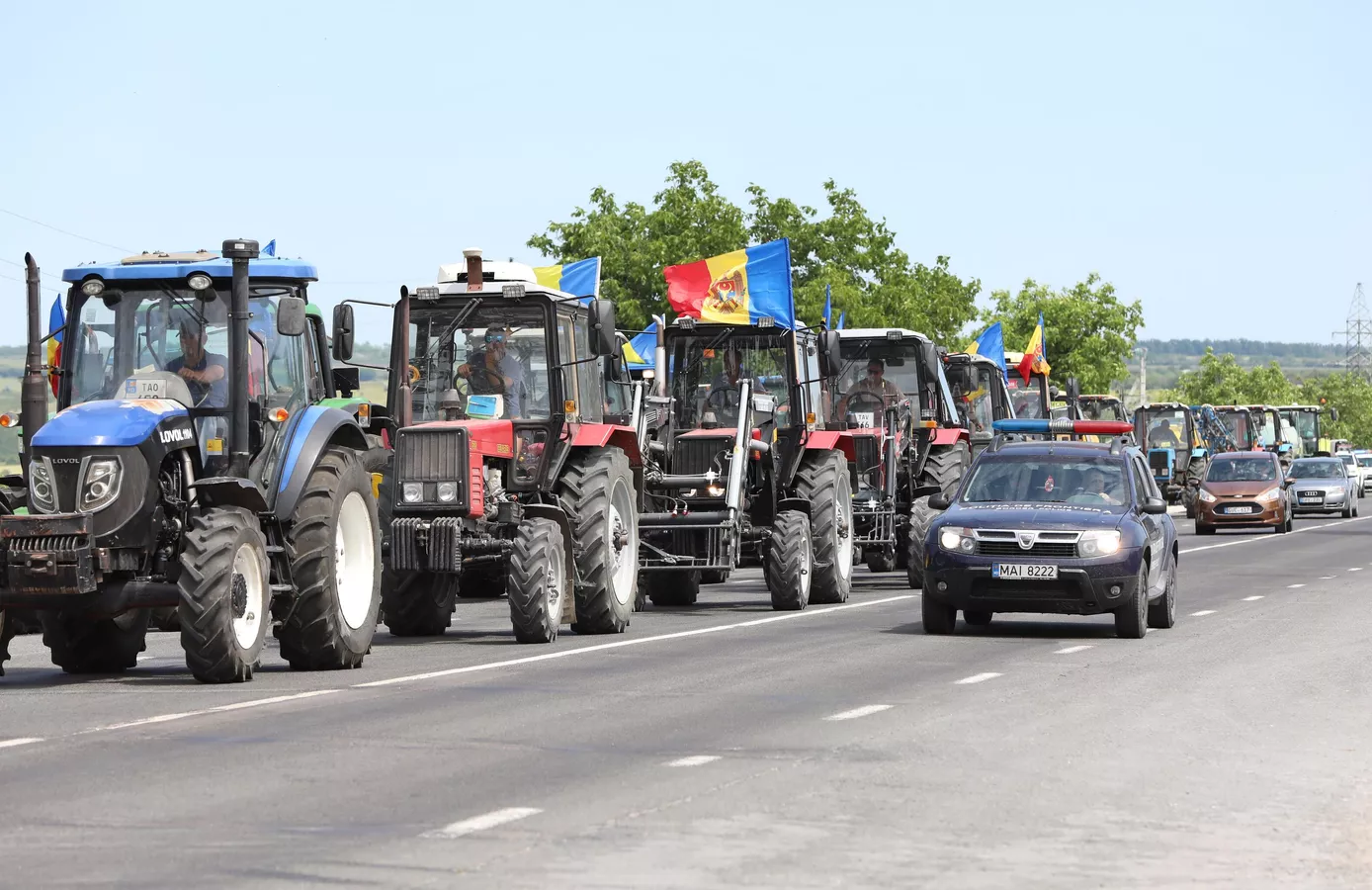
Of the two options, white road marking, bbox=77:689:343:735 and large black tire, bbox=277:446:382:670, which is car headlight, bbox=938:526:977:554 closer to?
large black tire, bbox=277:446:382:670

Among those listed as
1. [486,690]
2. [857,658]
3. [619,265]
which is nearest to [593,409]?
[857,658]

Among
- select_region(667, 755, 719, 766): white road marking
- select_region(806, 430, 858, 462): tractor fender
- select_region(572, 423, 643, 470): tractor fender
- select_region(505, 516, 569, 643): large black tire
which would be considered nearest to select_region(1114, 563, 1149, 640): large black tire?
select_region(572, 423, 643, 470): tractor fender

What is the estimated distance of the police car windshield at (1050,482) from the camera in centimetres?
1939

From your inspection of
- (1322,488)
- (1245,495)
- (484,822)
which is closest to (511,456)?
(484,822)

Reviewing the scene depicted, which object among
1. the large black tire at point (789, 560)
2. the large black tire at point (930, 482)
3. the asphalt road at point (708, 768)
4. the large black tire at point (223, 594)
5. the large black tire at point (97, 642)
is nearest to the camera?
the asphalt road at point (708, 768)

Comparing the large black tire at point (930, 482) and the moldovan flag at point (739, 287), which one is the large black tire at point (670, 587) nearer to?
the moldovan flag at point (739, 287)

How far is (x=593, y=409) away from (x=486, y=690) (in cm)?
557

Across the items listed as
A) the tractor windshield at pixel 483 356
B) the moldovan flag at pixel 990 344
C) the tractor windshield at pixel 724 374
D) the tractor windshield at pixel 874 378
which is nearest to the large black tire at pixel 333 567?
the tractor windshield at pixel 483 356

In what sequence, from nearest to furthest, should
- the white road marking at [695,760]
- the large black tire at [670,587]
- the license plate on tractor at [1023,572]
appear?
the white road marking at [695,760]
the license plate on tractor at [1023,572]
the large black tire at [670,587]

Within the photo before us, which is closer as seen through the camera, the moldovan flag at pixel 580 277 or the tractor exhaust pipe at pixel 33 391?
the tractor exhaust pipe at pixel 33 391

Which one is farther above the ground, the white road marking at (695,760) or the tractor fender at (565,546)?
the tractor fender at (565,546)

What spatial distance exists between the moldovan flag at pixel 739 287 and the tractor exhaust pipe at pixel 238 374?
9940mm

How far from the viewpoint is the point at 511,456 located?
18406mm

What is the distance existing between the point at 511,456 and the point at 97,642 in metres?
3.80
